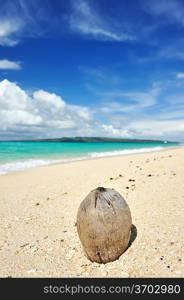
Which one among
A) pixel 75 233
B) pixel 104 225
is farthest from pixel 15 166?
pixel 104 225

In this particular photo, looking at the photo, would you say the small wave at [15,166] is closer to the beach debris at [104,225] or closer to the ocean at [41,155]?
the ocean at [41,155]

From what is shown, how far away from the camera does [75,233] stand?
5.27 m

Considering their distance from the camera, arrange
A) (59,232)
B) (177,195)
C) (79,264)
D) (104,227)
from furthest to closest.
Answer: (177,195) < (59,232) < (79,264) < (104,227)

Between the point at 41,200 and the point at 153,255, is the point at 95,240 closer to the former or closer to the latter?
the point at 153,255

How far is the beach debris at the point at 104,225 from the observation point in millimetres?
3783

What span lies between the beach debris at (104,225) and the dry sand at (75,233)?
21cm

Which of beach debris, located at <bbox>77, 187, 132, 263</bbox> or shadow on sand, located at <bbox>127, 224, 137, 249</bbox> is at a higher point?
beach debris, located at <bbox>77, 187, 132, 263</bbox>

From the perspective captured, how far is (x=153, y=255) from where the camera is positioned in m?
3.96

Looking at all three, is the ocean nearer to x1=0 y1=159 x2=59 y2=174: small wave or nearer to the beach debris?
x1=0 y1=159 x2=59 y2=174: small wave

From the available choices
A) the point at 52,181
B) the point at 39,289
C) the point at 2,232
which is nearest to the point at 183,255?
A: the point at 39,289

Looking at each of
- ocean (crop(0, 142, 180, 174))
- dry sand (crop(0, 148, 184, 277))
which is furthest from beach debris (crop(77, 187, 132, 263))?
ocean (crop(0, 142, 180, 174))

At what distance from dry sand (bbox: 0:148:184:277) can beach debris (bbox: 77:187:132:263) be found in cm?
21

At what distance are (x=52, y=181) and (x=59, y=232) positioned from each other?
20.7 ft

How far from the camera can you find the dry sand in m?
3.81
